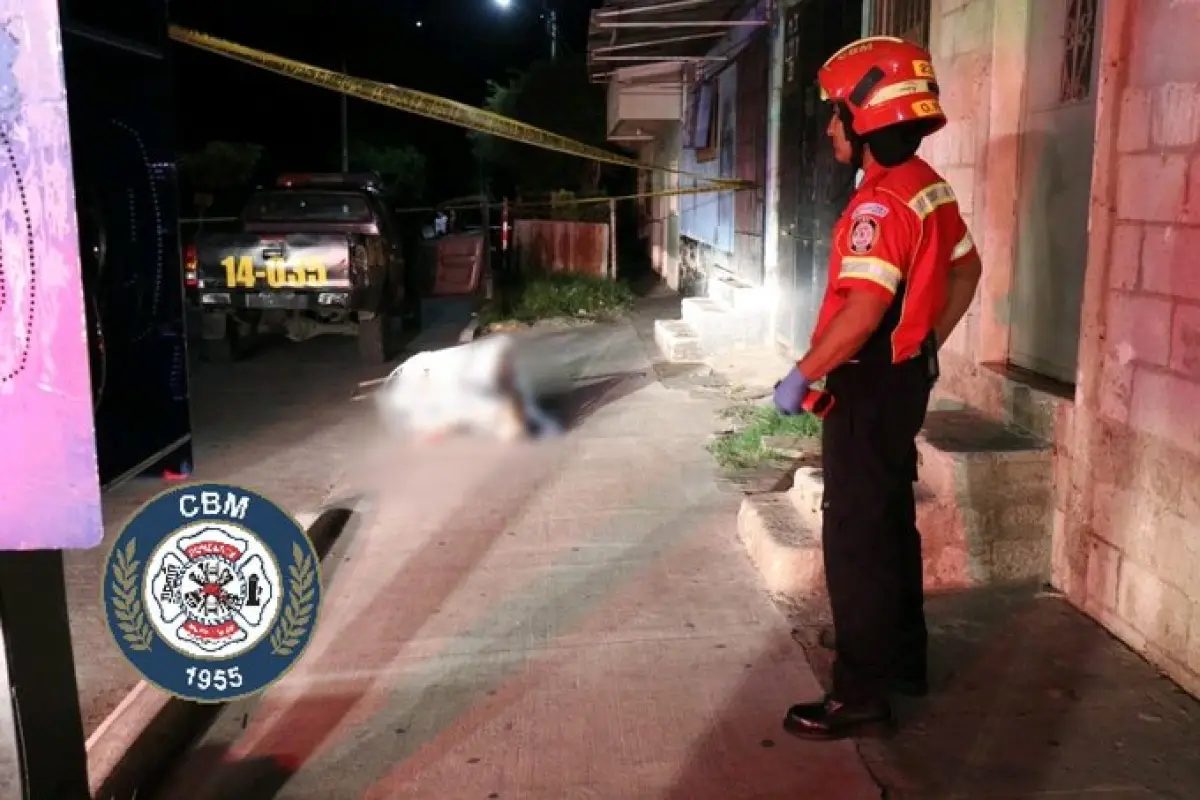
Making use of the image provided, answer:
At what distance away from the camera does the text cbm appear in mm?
2596

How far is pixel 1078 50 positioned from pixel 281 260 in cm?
786

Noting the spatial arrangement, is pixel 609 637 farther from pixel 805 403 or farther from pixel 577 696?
pixel 805 403

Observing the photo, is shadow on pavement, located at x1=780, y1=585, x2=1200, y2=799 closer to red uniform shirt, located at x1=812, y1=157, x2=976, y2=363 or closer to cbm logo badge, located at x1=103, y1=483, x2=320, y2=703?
red uniform shirt, located at x1=812, y1=157, x2=976, y2=363

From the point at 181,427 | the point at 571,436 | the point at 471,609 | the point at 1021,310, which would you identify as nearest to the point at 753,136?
the point at 571,436

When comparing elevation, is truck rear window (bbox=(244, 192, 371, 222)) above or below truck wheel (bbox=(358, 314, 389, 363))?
above

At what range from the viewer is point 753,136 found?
11.9m

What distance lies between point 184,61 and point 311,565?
95.2 ft

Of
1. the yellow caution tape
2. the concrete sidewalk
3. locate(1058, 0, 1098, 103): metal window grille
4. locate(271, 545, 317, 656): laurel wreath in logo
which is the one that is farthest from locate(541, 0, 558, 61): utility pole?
locate(271, 545, 317, 656): laurel wreath in logo

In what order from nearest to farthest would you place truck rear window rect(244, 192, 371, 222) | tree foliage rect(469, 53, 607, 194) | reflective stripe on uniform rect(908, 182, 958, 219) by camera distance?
reflective stripe on uniform rect(908, 182, 958, 219)
truck rear window rect(244, 192, 371, 222)
tree foliage rect(469, 53, 607, 194)

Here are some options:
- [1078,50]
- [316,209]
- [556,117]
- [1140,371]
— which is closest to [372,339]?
[316,209]

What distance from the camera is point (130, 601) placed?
2627 millimetres

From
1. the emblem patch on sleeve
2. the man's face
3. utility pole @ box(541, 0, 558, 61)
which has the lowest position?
the emblem patch on sleeve

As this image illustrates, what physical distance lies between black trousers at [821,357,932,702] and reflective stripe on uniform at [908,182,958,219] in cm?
44

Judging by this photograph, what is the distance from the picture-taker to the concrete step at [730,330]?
1062cm
